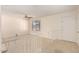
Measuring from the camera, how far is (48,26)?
1.44 meters

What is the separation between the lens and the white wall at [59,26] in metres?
1.40

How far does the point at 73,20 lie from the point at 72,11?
12cm

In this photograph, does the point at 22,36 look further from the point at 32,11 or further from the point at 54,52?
the point at 54,52

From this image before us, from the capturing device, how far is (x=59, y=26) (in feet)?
4.67

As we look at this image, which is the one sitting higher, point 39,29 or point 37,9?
point 37,9

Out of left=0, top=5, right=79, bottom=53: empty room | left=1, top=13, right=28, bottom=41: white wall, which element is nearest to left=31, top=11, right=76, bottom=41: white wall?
left=0, top=5, right=79, bottom=53: empty room

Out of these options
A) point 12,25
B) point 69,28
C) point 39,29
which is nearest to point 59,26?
point 69,28

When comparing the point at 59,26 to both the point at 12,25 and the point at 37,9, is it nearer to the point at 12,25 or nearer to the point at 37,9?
the point at 37,9

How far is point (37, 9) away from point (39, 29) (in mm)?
278

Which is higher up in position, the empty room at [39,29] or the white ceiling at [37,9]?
the white ceiling at [37,9]

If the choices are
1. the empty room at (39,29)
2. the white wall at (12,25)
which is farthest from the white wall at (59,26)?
the white wall at (12,25)

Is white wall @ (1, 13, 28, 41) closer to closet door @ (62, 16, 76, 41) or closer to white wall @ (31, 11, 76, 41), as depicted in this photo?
white wall @ (31, 11, 76, 41)

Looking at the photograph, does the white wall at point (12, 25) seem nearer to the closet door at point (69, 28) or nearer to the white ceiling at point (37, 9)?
the white ceiling at point (37, 9)
